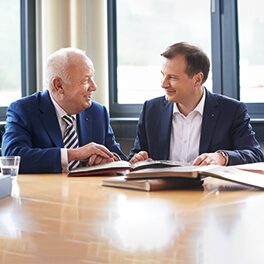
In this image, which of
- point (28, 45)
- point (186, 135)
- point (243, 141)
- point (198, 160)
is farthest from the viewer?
point (28, 45)

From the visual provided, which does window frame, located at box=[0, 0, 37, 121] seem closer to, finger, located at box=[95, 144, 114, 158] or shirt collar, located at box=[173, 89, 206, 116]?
shirt collar, located at box=[173, 89, 206, 116]

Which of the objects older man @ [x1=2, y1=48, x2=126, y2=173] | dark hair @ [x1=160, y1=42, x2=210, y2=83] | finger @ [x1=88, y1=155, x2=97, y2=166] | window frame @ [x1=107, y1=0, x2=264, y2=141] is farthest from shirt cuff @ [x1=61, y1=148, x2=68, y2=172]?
window frame @ [x1=107, y1=0, x2=264, y2=141]

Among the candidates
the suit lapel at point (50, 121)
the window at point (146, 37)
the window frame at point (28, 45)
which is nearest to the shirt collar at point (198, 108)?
the suit lapel at point (50, 121)

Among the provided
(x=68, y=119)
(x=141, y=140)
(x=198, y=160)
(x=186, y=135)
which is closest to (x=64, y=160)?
(x=68, y=119)

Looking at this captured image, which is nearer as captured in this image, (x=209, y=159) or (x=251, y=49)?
(x=209, y=159)

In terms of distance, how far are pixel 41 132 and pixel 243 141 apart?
1.22m

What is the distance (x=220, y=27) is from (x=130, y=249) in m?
3.48

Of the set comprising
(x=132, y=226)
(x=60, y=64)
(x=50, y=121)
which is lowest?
(x=132, y=226)

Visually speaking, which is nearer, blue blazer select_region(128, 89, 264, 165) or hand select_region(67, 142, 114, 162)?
hand select_region(67, 142, 114, 162)

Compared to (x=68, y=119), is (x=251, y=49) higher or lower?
higher

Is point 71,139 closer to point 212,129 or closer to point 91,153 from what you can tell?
point 91,153

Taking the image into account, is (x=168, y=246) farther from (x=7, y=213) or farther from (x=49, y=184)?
(x=49, y=184)

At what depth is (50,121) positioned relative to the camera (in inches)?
98.5

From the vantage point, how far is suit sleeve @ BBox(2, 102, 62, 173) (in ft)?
6.92
